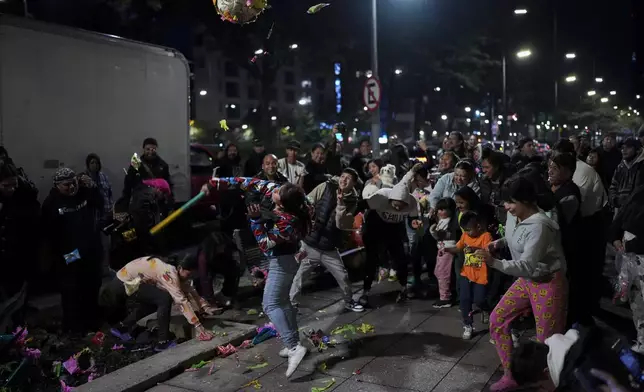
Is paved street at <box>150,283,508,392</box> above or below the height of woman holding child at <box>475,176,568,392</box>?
below

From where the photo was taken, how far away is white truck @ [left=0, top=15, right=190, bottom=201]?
8.14 m

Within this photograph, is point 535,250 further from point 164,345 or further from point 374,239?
point 164,345

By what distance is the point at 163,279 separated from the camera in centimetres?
627

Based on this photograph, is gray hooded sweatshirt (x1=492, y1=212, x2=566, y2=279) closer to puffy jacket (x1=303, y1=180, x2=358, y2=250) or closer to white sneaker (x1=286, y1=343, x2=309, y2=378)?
white sneaker (x1=286, y1=343, x2=309, y2=378)

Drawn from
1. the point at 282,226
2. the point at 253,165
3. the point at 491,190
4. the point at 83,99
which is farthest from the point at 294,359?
the point at 253,165

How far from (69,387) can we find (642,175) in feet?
19.0

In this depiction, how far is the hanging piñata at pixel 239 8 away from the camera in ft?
20.0

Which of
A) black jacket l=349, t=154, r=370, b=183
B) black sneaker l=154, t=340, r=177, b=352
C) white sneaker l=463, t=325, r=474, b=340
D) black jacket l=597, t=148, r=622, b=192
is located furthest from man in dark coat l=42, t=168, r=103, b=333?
black jacket l=597, t=148, r=622, b=192

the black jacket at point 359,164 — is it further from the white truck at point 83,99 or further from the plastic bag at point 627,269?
the plastic bag at point 627,269

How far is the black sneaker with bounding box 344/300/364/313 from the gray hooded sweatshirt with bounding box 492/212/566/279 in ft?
10.6

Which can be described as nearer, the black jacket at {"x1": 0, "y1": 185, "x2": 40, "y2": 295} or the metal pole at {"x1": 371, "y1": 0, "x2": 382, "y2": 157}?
the black jacket at {"x1": 0, "y1": 185, "x2": 40, "y2": 295}

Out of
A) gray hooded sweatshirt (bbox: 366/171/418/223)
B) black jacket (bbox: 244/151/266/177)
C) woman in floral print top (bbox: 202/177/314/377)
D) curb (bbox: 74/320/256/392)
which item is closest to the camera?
curb (bbox: 74/320/256/392)

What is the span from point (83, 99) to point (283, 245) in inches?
202

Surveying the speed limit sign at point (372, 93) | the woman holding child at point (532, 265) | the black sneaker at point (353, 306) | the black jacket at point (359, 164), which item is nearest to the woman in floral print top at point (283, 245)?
the woman holding child at point (532, 265)
